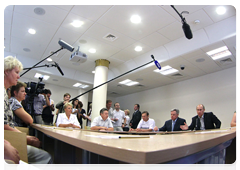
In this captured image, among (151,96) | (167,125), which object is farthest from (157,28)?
(151,96)

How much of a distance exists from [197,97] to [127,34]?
3.76 metres

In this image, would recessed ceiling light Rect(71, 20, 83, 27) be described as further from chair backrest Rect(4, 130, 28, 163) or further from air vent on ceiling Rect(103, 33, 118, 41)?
chair backrest Rect(4, 130, 28, 163)

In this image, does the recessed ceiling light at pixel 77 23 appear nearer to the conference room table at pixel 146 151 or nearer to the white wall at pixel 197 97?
the conference room table at pixel 146 151

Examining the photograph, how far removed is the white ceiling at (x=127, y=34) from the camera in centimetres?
331

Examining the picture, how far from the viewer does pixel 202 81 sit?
6047 mm

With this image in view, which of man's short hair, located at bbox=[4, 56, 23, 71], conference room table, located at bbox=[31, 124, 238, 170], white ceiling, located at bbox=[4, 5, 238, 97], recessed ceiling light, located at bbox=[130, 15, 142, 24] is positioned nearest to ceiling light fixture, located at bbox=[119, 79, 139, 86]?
white ceiling, located at bbox=[4, 5, 238, 97]

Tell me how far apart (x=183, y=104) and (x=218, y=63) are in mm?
2060

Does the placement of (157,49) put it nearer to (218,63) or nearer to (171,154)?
(218,63)

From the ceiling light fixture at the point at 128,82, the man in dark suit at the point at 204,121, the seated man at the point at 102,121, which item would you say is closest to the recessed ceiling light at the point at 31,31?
the seated man at the point at 102,121

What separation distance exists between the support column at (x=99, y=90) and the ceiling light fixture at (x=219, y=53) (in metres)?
3.07

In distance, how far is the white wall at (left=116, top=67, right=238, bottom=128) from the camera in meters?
5.27

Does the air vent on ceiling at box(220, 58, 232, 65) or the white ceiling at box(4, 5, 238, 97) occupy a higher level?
the white ceiling at box(4, 5, 238, 97)

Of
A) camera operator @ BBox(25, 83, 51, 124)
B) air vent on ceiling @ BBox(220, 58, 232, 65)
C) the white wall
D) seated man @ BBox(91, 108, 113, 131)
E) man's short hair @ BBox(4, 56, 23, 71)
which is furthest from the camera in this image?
the white wall

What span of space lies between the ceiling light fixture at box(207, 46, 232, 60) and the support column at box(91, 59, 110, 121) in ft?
10.1
